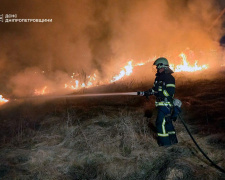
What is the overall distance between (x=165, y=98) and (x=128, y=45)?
1885cm

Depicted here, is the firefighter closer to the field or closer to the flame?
the field

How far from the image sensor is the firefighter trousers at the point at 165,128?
13.7ft

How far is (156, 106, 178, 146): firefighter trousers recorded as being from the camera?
418 cm

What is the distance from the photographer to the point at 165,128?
433cm

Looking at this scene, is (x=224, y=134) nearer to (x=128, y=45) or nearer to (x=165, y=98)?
(x=165, y=98)

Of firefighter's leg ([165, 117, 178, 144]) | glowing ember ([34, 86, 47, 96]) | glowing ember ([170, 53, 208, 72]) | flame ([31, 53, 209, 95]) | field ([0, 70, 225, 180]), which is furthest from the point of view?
glowing ember ([170, 53, 208, 72])

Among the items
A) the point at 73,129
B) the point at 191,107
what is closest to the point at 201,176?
the point at 73,129

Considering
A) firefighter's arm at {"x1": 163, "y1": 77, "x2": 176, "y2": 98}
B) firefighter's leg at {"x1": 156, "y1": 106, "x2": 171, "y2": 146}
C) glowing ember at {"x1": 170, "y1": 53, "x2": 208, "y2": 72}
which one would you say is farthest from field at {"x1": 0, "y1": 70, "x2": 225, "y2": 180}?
glowing ember at {"x1": 170, "y1": 53, "x2": 208, "y2": 72}

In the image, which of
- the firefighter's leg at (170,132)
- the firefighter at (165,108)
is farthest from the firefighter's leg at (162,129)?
the firefighter's leg at (170,132)

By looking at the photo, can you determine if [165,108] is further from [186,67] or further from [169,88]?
[186,67]

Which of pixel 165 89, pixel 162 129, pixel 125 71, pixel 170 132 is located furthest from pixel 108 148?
pixel 125 71

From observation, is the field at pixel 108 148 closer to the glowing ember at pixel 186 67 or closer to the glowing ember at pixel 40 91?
the glowing ember at pixel 40 91

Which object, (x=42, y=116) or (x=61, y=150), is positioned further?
(x=42, y=116)

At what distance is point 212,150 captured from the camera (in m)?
3.73
